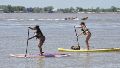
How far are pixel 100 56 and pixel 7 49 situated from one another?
6.95m

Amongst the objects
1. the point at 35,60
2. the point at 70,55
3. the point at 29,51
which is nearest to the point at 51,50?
the point at 29,51

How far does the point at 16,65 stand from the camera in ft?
77.0

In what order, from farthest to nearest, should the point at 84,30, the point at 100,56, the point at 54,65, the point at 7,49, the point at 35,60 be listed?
the point at 7,49
the point at 84,30
the point at 100,56
the point at 35,60
the point at 54,65

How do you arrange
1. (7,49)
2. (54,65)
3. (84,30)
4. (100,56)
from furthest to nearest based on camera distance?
(7,49)
(84,30)
(100,56)
(54,65)

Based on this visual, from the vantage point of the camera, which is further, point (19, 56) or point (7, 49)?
point (7, 49)

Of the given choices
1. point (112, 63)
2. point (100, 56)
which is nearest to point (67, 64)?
point (112, 63)

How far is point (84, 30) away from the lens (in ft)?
95.5

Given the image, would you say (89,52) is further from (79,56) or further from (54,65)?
(54,65)

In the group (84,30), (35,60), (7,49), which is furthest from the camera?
(7,49)

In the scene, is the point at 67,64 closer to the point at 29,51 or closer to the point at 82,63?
the point at 82,63

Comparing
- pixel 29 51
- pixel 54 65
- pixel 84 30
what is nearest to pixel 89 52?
pixel 84 30

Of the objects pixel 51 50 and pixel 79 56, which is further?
pixel 51 50

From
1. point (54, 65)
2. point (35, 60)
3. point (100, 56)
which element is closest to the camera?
point (54, 65)

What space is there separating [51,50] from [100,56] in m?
4.52
